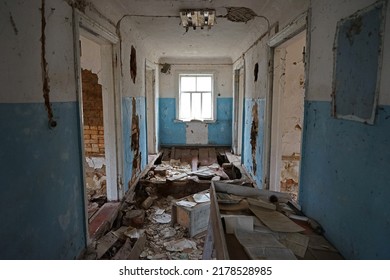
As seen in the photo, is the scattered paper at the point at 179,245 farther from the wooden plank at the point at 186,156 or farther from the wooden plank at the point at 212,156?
the wooden plank at the point at 186,156

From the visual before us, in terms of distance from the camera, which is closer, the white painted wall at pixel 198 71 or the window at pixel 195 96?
the white painted wall at pixel 198 71

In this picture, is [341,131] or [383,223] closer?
[383,223]

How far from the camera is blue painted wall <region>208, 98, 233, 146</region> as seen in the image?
7469 millimetres

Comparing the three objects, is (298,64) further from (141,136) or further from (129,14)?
(141,136)

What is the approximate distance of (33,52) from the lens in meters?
1.71

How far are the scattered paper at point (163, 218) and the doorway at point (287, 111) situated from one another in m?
1.50

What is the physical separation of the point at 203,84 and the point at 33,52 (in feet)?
19.7

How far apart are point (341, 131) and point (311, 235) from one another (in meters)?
0.72

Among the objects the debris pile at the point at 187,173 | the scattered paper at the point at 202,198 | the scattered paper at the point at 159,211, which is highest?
the scattered paper at the point at 202,198

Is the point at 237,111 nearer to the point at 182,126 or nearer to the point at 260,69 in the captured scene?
the point at 182,126

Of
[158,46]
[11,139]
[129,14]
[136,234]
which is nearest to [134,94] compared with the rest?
[129,14]

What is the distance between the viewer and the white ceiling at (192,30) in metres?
2.95

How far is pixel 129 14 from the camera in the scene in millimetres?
3436

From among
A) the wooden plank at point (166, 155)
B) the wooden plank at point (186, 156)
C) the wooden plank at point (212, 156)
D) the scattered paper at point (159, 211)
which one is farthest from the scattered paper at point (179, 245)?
the wooden plank at point (166, 155)
